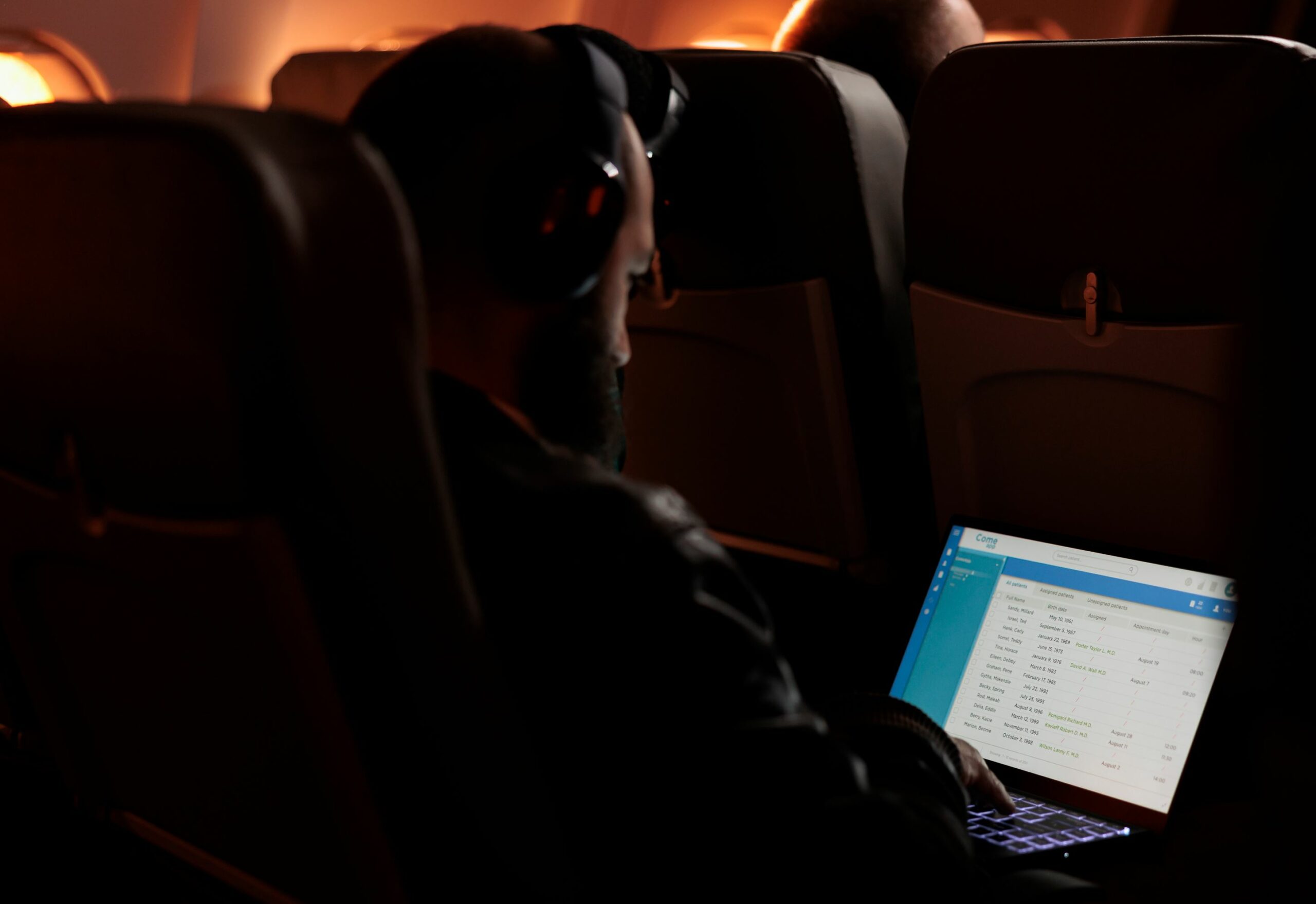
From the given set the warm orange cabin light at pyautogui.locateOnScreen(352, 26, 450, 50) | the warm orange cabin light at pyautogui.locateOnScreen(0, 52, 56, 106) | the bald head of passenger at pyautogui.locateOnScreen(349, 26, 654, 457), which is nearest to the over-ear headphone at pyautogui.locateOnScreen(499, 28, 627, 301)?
the bald head of passenger at pyautogui.locateOnScreen(349, 26, 654, 457)

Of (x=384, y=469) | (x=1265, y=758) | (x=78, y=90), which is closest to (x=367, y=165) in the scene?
(x=384, y=469)

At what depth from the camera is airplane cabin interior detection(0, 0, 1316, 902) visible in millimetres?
690

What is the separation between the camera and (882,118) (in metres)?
1.56

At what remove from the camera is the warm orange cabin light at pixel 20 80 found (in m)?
4.05

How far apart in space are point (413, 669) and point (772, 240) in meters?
0.99

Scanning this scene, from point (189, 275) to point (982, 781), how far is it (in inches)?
37.2

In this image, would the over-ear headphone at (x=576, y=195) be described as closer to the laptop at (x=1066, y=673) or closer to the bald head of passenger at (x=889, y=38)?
the laptop at (x=1066, y=673)

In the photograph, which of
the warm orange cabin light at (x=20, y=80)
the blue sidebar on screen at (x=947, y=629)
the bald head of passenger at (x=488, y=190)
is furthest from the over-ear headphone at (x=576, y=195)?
the warm orange cabin light at (x=20, y=80)

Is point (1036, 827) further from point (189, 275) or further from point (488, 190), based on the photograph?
point (189, 275)

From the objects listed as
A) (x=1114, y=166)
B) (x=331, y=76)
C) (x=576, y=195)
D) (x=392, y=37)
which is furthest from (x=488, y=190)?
(x=392, y=37)

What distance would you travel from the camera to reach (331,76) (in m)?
2.11

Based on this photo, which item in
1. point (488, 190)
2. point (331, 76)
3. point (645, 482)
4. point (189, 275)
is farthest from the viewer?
point (331, 76)

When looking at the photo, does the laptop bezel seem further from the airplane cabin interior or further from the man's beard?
the man's beard

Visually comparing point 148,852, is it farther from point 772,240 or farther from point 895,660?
point 772,240
